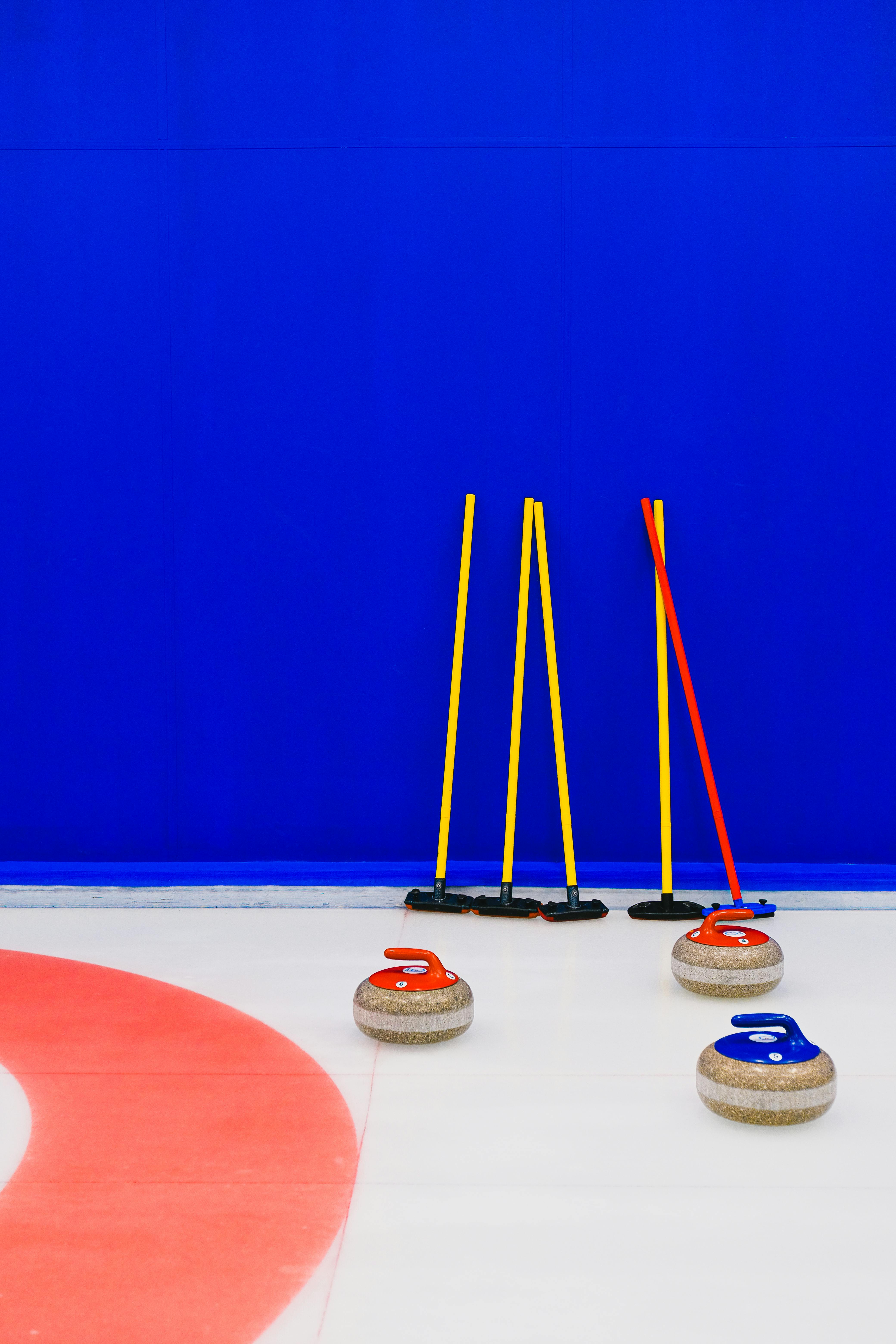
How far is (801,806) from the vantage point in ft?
12.0

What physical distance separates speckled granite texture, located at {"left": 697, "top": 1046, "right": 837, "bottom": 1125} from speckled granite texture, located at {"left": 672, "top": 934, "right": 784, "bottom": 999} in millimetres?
584

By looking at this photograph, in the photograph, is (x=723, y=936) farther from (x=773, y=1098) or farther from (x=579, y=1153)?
(x=579, y=1153)

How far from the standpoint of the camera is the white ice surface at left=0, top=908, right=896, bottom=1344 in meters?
1.41

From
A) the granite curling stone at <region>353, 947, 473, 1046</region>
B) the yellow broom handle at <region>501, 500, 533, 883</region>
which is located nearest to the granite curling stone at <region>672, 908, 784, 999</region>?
the granite curling stone at <region>353, 947, 473, 1046</region>

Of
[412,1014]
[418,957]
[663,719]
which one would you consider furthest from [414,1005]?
[663,719]

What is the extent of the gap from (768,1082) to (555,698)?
1.71m

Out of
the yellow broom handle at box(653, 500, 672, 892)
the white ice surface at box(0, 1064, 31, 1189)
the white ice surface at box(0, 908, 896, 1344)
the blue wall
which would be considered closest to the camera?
the white ice surface at box(0, 908, 896, 1344)

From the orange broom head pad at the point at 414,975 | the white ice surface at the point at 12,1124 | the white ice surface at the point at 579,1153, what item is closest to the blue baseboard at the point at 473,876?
the white ice surface at the point at 579,1153

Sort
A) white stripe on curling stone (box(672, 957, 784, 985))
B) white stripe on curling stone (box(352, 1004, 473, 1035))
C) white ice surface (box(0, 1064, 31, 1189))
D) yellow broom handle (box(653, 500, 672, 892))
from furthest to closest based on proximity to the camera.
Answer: yellow broom handle (box(653, 500, 672, 892))
white stripe on curling stone (box(672, 957, 784, 985))
white stripe on curling stone (box(352, 1004, 473, 1035))
white ice surface (box(0, 1064, 31, 1189))

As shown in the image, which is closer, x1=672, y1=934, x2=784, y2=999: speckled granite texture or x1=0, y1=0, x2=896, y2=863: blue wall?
x1=672, y1=934, x2=784, y2=999: speckled granite texture

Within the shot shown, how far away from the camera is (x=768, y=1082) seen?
1875 millimetres

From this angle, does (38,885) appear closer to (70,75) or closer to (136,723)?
(136,723)

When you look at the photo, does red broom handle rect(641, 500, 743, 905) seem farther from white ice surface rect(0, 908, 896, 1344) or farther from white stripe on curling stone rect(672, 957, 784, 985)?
white stripe on curling stone rect(672, 957, 784, 985)

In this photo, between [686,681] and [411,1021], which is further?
[686,681]
